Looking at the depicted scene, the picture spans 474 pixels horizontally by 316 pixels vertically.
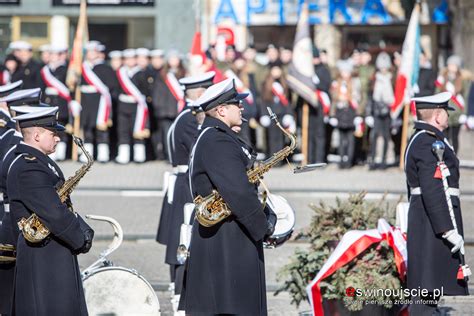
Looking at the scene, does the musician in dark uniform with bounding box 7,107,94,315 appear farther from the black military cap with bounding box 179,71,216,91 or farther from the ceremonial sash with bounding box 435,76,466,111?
the ceremonial sash with bounding box 435,76,466,111

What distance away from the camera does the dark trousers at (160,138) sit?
2217 cm

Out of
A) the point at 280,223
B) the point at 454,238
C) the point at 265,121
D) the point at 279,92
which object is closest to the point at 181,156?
the point at 280,223

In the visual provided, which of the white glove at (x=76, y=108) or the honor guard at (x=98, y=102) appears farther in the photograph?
the white glove at (x=76, y=108)

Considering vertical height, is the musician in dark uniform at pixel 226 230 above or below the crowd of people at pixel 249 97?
above

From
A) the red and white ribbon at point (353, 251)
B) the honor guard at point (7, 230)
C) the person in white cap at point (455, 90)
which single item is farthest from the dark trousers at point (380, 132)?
the honor guard at point (7, 230)

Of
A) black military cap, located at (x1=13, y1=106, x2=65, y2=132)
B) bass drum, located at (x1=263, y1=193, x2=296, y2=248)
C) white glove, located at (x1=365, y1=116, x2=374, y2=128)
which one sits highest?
black military cap, located at (x1=13, y1=106, x2=65, y2=132)

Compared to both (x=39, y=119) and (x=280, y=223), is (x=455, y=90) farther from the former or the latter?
(x=39, y=119)

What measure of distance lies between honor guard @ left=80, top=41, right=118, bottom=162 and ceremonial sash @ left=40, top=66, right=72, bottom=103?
1.12ft

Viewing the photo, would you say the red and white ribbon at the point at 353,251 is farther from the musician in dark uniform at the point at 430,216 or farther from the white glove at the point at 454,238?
the white glove at the point at 454,238

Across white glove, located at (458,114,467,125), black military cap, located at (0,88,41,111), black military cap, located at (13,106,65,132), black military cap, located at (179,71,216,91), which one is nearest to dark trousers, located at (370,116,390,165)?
white glove, located at (458,114,467,125)

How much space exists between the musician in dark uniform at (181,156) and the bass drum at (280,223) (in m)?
2.09

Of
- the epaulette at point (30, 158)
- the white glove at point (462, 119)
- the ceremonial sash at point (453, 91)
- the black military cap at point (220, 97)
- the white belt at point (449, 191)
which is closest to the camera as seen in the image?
the epaulette at point (30, 158)

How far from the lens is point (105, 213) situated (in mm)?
15445

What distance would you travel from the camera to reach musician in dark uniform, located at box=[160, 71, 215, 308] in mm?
10438
